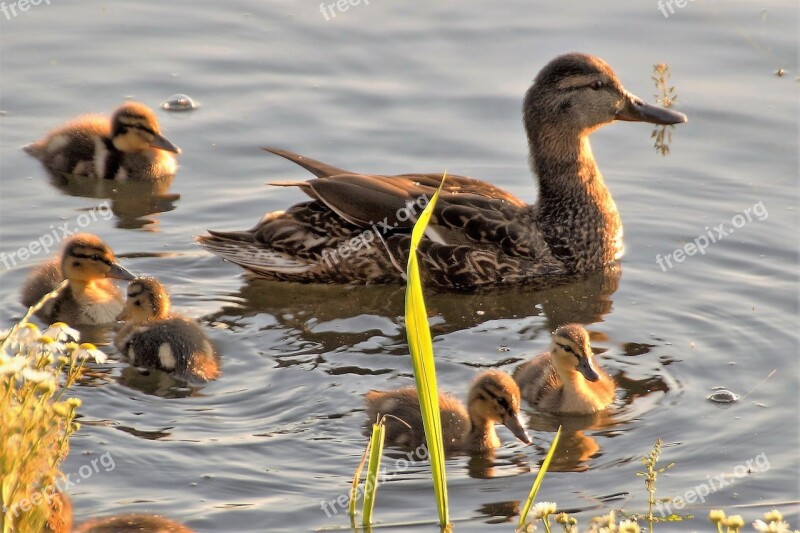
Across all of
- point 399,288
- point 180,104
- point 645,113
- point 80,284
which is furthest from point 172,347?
point 180,104

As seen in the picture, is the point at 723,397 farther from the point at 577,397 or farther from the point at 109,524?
the point at 109,524

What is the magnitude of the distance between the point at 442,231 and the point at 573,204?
0.92 meters

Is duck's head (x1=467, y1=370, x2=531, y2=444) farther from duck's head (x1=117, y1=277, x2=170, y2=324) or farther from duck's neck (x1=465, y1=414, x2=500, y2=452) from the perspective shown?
duck's head (x1=117, y1=277, x2=170, y2=324)

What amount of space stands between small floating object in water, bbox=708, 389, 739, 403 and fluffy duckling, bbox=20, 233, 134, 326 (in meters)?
3.10

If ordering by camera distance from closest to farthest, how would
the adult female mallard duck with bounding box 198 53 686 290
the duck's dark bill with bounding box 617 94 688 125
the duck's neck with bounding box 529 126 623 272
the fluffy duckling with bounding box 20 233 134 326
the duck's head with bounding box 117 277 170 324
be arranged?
the duck's head with bounding box 117 277 170 324, the fluffy duckling with bounding box 20 233 134 326, the adult female mallard duck with bounding box 198 53 686 290, the duck's neck with bounding box 529 126 623 272, the duck's dark bill with bounding box 617 94 688 125

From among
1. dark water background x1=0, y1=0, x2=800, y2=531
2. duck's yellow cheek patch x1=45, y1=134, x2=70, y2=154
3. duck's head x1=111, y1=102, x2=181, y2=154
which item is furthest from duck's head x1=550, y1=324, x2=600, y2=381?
duck's yellow cheek patch x1=45, y1=134, x2=70, y2=154

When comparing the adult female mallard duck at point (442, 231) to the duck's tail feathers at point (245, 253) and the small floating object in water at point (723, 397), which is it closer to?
the duck's tail feathers at point (245, 253)

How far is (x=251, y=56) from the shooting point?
10.5 meters

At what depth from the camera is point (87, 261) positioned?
7.44 m

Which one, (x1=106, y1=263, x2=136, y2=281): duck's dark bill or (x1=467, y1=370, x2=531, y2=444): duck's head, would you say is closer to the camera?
(x1=467, y1=370, x2=531, y2=444): duck's head

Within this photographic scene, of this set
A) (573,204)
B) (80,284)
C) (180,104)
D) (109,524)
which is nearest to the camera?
(109,524)

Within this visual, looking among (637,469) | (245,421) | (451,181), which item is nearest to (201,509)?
(245,421)

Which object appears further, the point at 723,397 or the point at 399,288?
the point at 399,288

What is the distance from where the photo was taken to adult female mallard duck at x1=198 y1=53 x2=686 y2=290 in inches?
309
